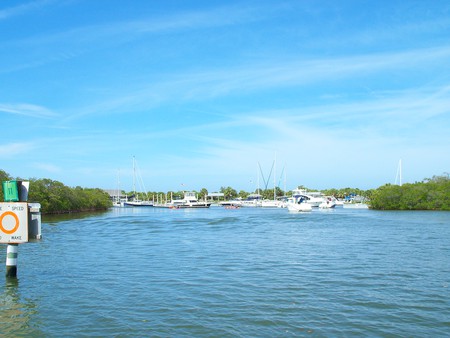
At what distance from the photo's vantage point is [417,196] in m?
108

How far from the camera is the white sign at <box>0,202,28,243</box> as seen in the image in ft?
45.0

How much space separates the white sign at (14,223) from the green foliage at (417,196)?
346ft

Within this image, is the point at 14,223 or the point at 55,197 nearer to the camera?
the point at 14,223

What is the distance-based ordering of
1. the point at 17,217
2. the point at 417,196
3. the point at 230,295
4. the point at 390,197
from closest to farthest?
1. the point at 17,217
2. the point at 230,295
3. the point at 417,196
4. the point at 390,197

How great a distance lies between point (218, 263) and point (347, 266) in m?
6.46

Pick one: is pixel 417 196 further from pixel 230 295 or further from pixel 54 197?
pixel 230 295

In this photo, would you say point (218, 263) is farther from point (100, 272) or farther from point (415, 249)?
point (415, 249)

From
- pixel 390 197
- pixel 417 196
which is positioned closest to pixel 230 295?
pixel 417 196

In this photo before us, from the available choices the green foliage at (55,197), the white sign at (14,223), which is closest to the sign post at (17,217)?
the white sign at (14,223)

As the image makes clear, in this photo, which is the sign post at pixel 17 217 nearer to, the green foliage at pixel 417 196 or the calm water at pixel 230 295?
the calm water at pixel 230 295

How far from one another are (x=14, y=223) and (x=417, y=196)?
4331 inches

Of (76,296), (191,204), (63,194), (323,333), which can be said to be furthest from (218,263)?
(191,204)

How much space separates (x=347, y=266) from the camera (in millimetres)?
20469

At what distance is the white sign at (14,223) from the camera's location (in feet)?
45.0
